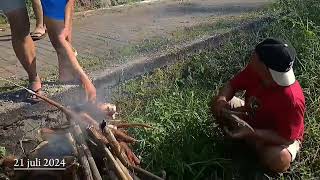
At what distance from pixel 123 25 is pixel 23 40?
3.03m

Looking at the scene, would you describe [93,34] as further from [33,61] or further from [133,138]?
[133,138]

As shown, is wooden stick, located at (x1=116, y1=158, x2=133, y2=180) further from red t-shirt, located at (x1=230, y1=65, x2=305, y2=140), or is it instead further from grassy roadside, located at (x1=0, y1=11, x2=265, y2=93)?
grassy roadside, located at (x1=0, y1=11, x2=265, y2=93)

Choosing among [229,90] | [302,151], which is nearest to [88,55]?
[229,90]

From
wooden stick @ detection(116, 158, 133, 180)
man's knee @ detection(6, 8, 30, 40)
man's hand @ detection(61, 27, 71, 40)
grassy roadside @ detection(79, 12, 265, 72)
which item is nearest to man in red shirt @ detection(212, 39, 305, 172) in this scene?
wooden stick @ detection(116, 158, 133, 180)

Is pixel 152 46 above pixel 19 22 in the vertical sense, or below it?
below

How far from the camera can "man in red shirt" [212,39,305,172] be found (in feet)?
11.7

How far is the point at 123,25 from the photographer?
25.0 feet

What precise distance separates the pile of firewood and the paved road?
6.96 ft

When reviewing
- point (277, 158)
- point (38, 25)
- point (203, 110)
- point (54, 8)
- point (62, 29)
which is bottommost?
point (277, 158)

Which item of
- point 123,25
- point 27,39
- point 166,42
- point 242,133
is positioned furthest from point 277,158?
point 123,25

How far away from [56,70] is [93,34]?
162cm

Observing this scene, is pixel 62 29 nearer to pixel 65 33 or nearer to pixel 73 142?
pixel 65 33

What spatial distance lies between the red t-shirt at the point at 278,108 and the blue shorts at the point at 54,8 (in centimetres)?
191

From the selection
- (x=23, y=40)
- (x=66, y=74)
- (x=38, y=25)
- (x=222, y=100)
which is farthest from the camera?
(x=38, y=25)
